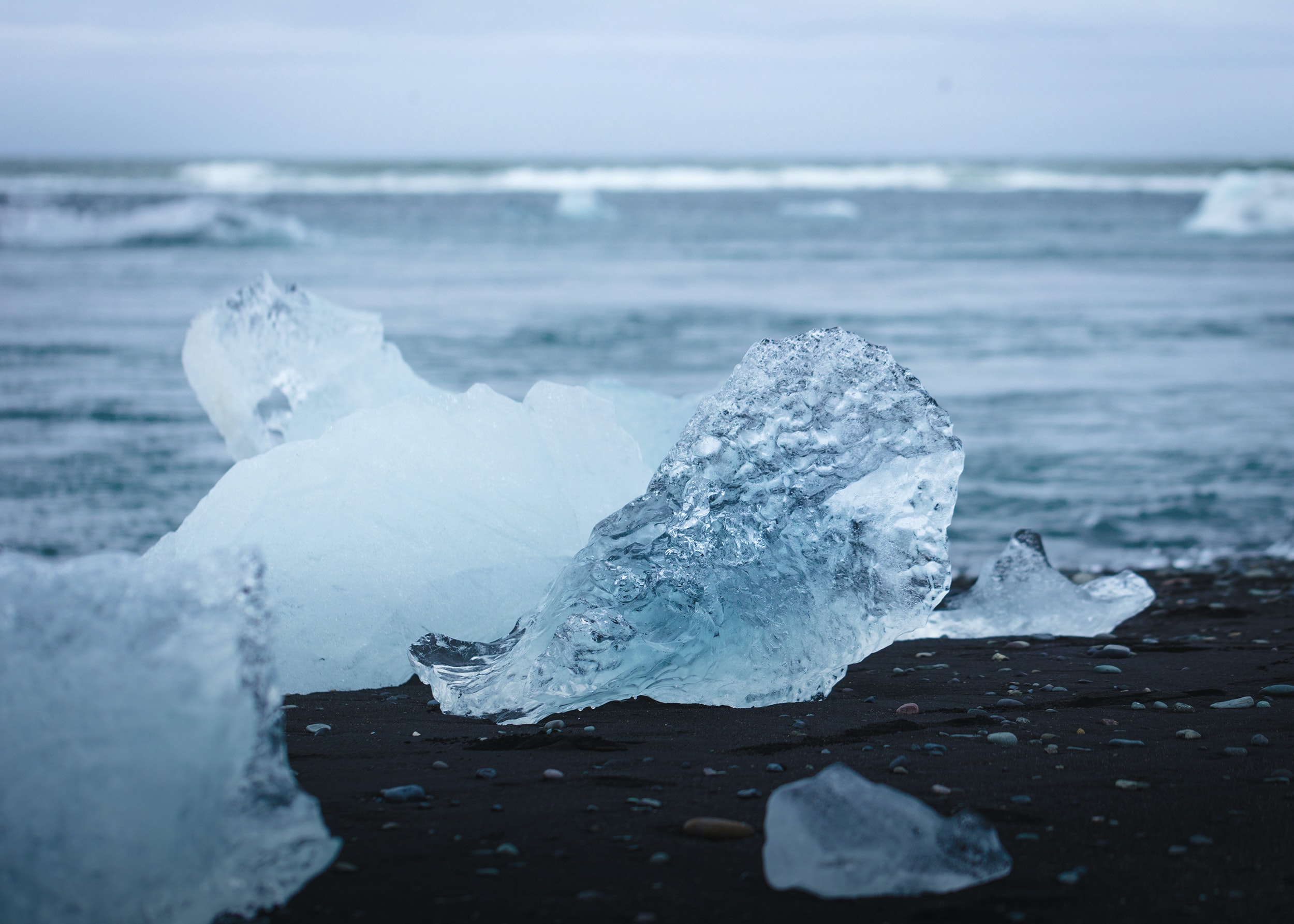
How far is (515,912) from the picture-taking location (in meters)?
1.99

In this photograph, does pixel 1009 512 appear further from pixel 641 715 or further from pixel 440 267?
pixel 440 267

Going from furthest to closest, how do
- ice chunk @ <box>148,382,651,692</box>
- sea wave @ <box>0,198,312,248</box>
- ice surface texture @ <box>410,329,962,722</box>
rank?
sea wave @ <box>0,198,312,248</box>
ice chunk @ <box>148,382,651,692</box>
ice surface texture @ <box>410,329,962,722</box>

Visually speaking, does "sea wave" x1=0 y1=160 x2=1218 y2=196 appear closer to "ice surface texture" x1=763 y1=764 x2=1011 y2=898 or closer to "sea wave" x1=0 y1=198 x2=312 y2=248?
"sea wave" x1=0 y1=198 x2=312 y2=248

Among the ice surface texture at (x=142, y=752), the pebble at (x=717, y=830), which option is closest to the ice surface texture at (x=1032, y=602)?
the pebble at (x=717, y=830)

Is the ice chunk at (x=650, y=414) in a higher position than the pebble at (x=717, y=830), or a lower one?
higher

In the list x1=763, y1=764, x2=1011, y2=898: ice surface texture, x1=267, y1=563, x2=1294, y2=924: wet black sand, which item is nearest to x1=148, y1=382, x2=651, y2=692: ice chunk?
x1=267, y1=563, x2=1294, y2=924: wet black sand

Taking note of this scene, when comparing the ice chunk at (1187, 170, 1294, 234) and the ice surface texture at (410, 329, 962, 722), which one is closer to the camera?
the ice surface texture at (410, 329, 962, 722)

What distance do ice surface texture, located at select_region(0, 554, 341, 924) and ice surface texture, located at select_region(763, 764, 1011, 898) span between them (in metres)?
0.80

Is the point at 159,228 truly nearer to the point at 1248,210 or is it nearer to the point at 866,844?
the point at 1248,210

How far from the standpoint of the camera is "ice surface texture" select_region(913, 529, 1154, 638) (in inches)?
171

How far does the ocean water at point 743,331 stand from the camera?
22.6ft

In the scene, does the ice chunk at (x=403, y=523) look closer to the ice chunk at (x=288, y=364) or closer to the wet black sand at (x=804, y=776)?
the wet black sand at (x=804, y=776)

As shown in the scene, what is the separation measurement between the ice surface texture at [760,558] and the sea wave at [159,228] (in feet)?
89.5

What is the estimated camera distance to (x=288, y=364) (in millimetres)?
4828
